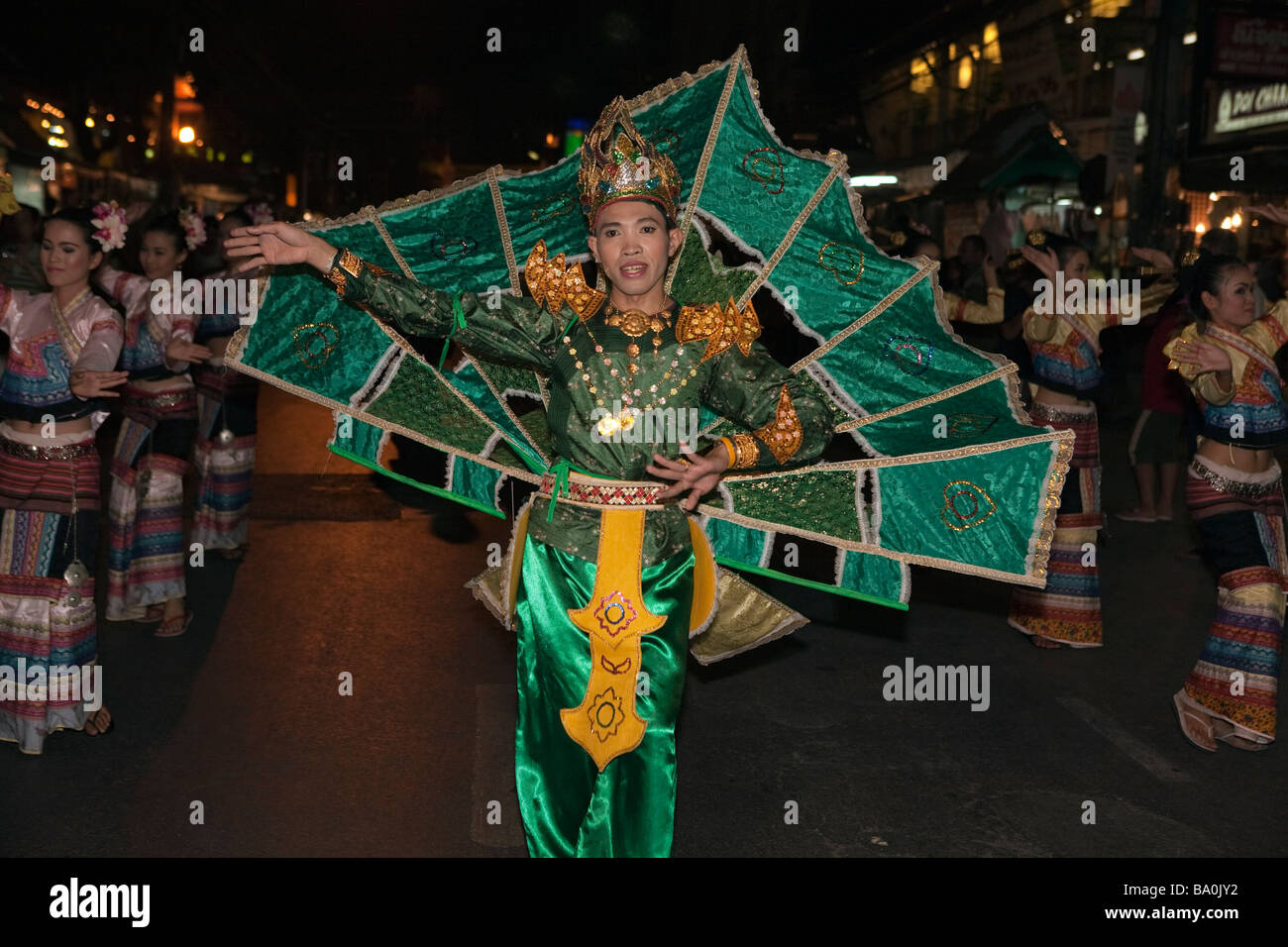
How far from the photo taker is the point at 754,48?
1199 cm

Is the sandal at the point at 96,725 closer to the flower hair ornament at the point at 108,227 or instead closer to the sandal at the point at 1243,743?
the flower hair ornament at the point at 108,227

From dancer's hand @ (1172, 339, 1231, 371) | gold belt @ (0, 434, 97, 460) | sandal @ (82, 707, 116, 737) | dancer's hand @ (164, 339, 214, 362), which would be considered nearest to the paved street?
sandal @ (82, 707, 116, 737)

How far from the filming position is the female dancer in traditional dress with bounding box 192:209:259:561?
8008mm

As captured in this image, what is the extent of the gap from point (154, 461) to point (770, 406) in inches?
171

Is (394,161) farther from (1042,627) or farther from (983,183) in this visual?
(1042,627)

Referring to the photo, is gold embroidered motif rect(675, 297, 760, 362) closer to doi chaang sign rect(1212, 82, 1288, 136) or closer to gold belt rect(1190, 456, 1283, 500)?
gold belt rect(1190, 456, 1283, 500)

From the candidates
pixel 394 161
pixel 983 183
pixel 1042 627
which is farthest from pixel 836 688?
pixel 394 161

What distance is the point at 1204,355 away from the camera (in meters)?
5.04

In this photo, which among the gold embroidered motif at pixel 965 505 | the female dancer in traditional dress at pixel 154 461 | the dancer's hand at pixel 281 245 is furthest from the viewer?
the female dancer in traditional dress at pixel 154 461

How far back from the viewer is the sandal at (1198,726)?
5332 millimetres

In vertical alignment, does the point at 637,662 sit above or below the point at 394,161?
below

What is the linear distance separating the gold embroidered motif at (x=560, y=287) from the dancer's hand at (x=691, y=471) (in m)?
0.48

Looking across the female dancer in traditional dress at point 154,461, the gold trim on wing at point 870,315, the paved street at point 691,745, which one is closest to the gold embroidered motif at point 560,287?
the gold trim on wing at point 870,315

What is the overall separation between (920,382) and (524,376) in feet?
4.33
